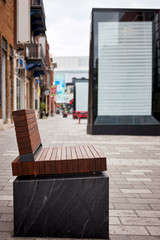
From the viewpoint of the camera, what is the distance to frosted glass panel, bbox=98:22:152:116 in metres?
11.3

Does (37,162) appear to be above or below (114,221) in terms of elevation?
above

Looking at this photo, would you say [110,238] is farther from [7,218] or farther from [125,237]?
[7,218]

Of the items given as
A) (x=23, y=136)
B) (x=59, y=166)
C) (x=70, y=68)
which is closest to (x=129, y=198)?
(x=59, y=166)

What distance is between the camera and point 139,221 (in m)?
2.60

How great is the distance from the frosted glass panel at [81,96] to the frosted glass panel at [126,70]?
1760 cm

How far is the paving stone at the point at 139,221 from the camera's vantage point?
2555mm

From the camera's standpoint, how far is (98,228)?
2242mm

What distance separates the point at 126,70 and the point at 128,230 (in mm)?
9660

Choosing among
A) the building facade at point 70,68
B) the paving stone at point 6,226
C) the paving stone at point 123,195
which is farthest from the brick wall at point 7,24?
the building facade at point 70,68

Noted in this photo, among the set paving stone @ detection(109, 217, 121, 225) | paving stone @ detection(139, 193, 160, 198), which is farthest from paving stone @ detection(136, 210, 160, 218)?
paving stone @ detection(139, 193, 160, 198)

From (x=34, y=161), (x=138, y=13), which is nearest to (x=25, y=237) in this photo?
(x=34, y=161)

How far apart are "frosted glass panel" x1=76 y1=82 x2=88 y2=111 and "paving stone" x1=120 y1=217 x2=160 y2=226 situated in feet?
86.9

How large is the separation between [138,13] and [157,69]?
2.53 metres

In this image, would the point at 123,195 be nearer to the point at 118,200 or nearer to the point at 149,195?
the point at 118,200
